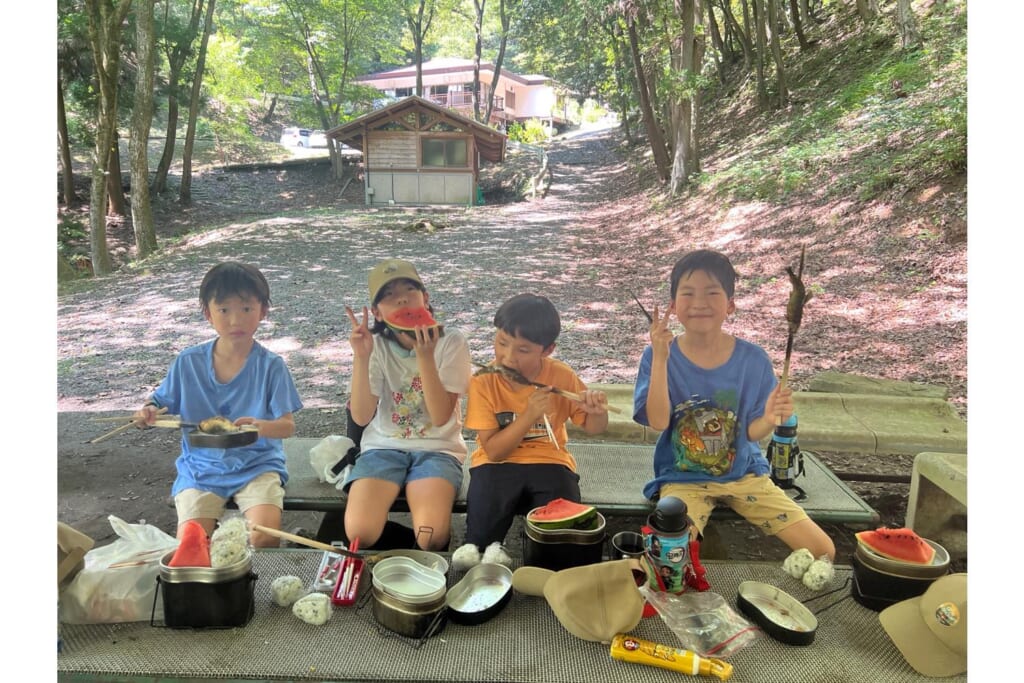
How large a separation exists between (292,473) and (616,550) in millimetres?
1360

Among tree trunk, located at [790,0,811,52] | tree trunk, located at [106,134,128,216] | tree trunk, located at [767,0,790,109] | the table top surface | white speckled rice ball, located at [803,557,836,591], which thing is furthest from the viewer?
tree trunk, located at [790,0,811,52]

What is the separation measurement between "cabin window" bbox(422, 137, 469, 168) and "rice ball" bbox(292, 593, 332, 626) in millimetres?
1685

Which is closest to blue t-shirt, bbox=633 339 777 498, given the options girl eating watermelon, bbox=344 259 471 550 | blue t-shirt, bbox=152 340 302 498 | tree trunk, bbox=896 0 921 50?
girl eating watermelon, bbox=344 259 471 550

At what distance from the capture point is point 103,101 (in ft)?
8.41

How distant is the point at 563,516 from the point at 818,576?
734 mm

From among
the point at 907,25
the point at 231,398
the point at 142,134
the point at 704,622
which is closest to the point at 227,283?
the point at 231,398

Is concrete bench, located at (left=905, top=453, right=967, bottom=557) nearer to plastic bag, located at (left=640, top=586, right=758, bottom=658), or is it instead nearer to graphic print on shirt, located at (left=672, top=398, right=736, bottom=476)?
graphic print on shirt, located at (left=672, top=398, right=736, bottom=476)

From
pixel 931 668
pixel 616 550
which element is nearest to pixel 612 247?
pixel 616 550

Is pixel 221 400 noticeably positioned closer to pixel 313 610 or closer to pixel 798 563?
pixel 313 610

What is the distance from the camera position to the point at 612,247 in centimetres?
276

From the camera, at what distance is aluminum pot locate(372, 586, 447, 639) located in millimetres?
1533

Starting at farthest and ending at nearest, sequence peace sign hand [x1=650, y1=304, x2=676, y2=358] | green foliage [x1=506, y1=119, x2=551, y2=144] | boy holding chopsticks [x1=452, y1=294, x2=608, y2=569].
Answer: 1. green foliage [x1=506, y1=119, x2=551, y2=144]
2. boy holding chopsticks [x1=452, y1=294, x2=608, y2=569]
3. peace sign hand [x1=650, y1=304, x2=676, y2=358]

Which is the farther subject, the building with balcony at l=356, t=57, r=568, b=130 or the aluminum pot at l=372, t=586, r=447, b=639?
the building with balcony at l=356, t=57, r=568, b=130

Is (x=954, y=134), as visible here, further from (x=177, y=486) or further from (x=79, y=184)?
(x=79, y=184)
